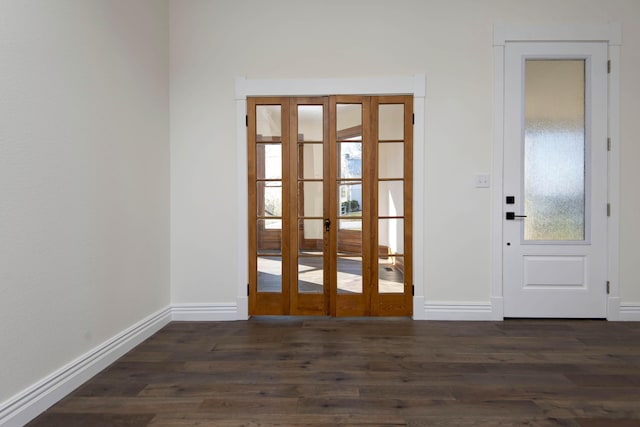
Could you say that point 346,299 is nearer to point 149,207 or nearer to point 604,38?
point 149,207

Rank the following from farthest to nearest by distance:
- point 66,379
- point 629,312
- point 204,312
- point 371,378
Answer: point 204,312
point 629,312
point 371,378
point 66,379

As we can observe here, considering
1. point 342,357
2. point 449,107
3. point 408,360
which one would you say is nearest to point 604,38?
point 449,107

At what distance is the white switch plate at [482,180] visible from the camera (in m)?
3.22

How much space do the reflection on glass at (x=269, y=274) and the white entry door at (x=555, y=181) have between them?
215 cm

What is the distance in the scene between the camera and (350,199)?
10.9 ft

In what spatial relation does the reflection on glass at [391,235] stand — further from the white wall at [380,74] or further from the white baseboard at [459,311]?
the white baseboard at [459,311]

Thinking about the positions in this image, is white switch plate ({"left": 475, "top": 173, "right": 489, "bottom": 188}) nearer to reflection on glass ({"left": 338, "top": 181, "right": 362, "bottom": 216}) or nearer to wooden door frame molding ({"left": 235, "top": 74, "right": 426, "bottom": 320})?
wooden door frame molding ({"left": 235, "top": 74, "right": 426, "bottom": 320})

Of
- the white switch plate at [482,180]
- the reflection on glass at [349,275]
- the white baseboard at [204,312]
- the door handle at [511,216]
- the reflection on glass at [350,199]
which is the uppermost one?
the white switch plate at [482,180]

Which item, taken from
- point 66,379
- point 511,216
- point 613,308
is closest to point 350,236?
point 511,216

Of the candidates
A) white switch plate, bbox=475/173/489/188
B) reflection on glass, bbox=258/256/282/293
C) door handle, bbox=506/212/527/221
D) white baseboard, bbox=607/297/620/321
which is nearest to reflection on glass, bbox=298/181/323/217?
reflection on glass, bbox=258/256/282/293

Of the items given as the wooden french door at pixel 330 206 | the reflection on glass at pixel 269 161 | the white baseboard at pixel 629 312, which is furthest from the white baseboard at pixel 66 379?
the white baseboard at pixel 629 312

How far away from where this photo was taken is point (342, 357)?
246 cm

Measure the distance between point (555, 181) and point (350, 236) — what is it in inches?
78.6

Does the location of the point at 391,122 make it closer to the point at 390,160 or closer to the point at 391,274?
the point at 390,160
